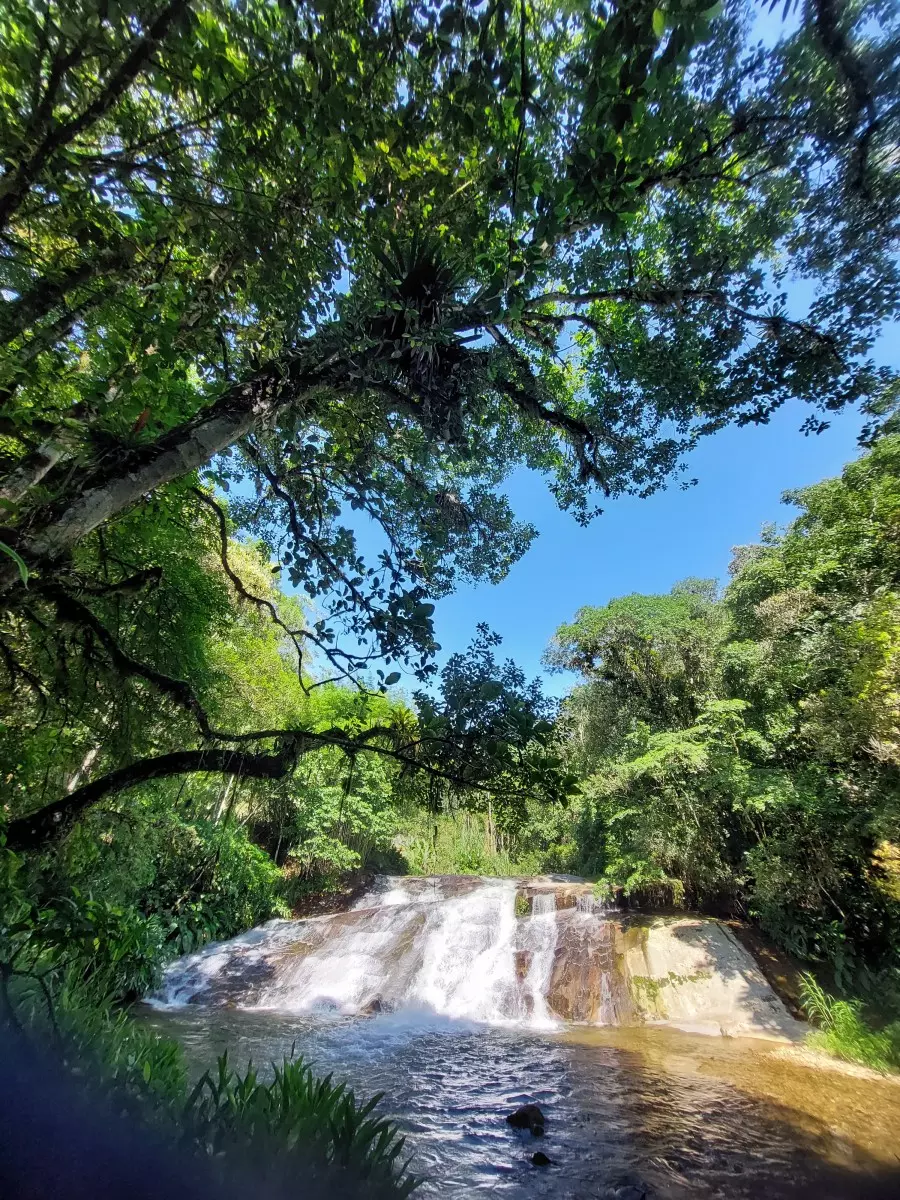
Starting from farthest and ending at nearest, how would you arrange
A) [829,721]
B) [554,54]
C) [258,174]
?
1. [829,721]
2. [258,174]
3. [554,54]

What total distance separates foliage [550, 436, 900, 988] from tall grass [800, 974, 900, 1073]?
1.90 feet

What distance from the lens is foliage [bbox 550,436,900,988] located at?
7.39 m

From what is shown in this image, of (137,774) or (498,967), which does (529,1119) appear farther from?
(498,967)

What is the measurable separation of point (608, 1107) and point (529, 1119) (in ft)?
3.10

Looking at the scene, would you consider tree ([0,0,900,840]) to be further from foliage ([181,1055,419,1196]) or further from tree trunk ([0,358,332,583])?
foliage ([181,1055,419,1196])

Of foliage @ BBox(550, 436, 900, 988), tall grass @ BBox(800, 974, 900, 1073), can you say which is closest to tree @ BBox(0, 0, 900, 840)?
foliage @ BBox(550, 436, 900, 988)

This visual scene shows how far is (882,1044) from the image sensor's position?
6199mm

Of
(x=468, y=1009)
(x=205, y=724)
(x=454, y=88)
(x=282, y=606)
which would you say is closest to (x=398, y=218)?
(x=454, y=88)

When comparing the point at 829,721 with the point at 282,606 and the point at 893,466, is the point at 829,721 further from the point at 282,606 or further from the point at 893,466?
the point at 282,606

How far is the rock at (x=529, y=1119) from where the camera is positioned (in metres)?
4.58

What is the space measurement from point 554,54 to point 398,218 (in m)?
1.31

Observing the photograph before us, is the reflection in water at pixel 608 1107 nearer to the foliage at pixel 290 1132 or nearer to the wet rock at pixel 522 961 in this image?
the foliage at pixel 290 1132

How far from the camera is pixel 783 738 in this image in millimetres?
9734

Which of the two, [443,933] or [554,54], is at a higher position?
[554,54]
